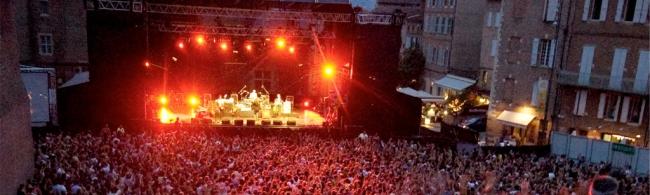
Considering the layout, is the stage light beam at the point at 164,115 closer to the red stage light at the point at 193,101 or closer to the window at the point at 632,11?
the red stage light at the point at 193,101

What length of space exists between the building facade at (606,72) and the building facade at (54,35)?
2392 cm

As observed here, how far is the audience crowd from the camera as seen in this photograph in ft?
33.9

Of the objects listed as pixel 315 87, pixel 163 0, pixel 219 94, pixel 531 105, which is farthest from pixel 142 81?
pixel 531 105

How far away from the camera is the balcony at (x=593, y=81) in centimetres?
1944

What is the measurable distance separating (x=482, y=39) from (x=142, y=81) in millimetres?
20267

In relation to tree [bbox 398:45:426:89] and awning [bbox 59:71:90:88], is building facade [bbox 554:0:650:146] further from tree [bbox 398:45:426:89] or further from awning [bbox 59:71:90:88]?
awning [bbox 59:71:90:88]

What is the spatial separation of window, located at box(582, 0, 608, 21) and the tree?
626 inches

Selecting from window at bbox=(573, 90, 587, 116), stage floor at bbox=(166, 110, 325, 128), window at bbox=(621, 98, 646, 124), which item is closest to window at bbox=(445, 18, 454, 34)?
window at bbox=(573, 90, 587, 116)

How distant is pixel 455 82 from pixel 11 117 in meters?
25.7

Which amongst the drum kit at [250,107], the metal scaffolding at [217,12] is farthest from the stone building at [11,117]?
the drum kit at [250,107]

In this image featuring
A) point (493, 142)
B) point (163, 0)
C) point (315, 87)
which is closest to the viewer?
point (163, 0)

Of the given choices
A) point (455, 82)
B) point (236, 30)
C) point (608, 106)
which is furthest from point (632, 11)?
point (236, 30)

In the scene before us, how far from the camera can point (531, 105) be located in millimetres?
22828

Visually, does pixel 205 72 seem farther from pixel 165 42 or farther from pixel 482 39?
pixel 482 39
